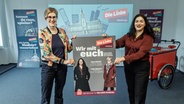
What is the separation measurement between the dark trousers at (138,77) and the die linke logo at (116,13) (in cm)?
269

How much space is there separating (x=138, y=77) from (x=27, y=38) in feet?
12.1

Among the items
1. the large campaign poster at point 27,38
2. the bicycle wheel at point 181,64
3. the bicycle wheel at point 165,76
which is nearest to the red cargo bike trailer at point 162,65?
the bicycle wheel at point 165,76

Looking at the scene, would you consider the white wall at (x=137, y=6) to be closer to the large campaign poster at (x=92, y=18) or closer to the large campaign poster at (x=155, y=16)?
the large campaign poster at (x=155, y=16)

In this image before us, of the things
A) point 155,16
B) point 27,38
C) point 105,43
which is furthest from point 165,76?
point 27,38

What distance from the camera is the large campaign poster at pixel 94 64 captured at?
2285 mm

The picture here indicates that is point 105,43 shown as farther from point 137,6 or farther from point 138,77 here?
point 137,6

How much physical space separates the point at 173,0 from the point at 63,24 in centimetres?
301

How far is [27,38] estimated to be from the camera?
5.03 m

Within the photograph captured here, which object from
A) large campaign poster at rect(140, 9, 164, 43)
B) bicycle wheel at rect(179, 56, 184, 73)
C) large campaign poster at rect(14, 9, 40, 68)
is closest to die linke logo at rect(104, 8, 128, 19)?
large campaign poster at rect(140, 9, 164, 43)

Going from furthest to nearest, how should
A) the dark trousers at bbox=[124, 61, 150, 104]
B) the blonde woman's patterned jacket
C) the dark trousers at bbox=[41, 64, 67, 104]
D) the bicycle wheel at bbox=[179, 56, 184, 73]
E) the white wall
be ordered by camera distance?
the white wall, the bicycle wheel at bbox=[179, 56, 184, 73], the dark trousers at bbox=[124, 61, 150, 104], the dark trousers at bbox=[41, 64, 67, 104], the blonde woman's patterned jacket

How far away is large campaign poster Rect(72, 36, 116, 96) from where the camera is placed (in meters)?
2.29

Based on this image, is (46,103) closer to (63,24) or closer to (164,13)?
(63,24)

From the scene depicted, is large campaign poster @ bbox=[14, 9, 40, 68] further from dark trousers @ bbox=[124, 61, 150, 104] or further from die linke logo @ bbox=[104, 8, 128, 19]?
dark trousers @ bbox=[124, 61, 150, 104]

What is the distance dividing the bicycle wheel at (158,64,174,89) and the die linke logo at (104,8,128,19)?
1865 millimetres
